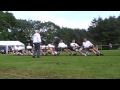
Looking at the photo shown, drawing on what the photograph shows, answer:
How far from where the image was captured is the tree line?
9638 cm

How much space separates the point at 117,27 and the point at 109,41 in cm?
A: 691

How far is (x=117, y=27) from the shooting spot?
10362cm

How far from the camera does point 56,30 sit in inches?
4756

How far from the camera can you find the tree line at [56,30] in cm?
9638
